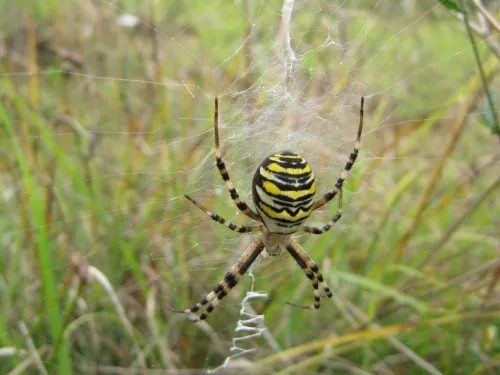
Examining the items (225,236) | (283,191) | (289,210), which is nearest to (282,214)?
(289,210)

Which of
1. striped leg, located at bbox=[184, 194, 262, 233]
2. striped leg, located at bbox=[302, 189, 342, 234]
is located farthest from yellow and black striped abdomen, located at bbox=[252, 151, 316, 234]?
Answer: striped leg, located at bbox=[302, 189, 342, 234]

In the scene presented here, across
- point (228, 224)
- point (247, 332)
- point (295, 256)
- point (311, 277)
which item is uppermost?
point (228, 224)

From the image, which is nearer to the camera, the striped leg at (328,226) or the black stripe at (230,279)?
the striped leg at (328,226)

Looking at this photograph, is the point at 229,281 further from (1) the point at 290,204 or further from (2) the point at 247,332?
(1) the point at 290,204

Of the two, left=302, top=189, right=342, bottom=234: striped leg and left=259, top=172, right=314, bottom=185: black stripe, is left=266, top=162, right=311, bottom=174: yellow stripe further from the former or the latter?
left=302, top=189, right=342, bottom=234: striped leg

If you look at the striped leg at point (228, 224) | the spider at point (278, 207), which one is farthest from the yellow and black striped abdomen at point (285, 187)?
the striped leg at point (228, 224)

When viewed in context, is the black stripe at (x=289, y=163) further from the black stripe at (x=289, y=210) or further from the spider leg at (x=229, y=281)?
the spider leg at (x=229, y=281)

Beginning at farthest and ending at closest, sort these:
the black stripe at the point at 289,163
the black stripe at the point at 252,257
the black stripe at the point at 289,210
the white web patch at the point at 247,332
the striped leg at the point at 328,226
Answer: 1. the black stripe at the point at 252,257
2. the white web patch at the point at 247,332
3. the striped leg at the point at 328,226
4. the black stripe at the point at 289,210
5. the black stripe at the point at 289,163
